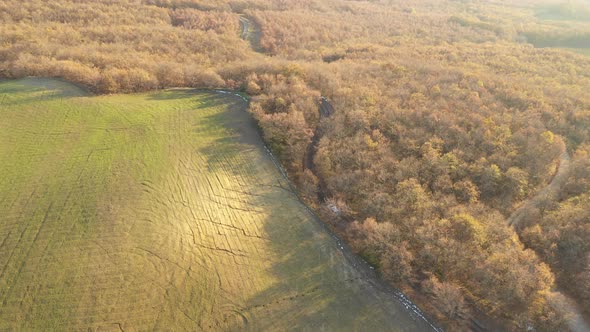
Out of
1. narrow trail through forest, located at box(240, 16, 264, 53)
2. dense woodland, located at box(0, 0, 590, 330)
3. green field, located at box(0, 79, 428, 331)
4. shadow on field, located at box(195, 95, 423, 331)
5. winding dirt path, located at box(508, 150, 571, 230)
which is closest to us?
green field, located at box(0, 79, 428, 331)

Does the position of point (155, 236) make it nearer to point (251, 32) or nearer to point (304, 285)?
point (304, 285)

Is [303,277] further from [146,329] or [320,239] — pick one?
[146,329]

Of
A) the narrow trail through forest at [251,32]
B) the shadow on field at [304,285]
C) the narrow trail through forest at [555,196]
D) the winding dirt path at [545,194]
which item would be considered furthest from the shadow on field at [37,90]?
the narrow trail through forest at [555,196]

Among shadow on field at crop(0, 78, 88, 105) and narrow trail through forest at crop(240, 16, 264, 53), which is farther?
narrow trail through forest at crop(240, 16, 264, 53)

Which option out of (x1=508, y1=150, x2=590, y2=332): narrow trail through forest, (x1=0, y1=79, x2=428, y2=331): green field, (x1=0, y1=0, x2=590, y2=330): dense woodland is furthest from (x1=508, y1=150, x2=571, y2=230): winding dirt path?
(x1=0, y1=79, x2=428, y2=331): green field

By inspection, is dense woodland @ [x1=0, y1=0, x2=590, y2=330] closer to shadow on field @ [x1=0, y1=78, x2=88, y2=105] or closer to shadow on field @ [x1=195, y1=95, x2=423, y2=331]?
shadow on field @ [x1=0, y1=78, x2=88, y2=105]
